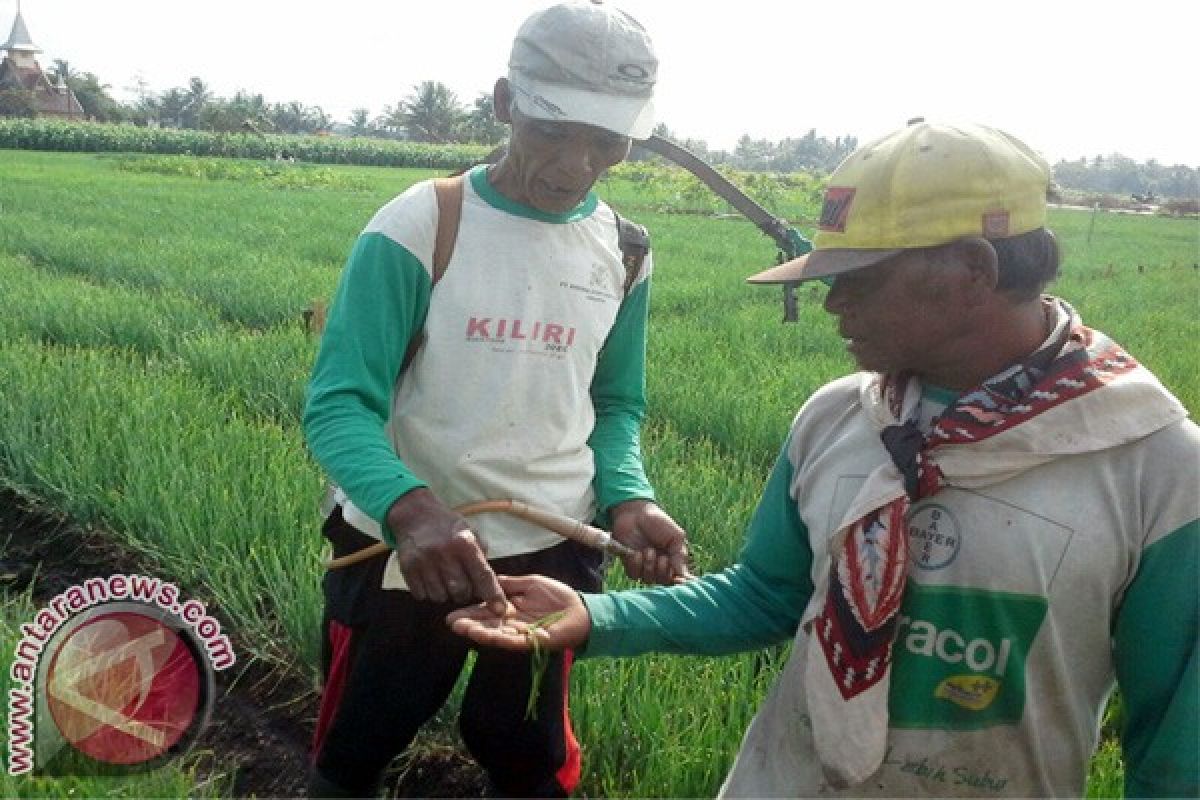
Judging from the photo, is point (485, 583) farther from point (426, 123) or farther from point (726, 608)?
point (426, 123)

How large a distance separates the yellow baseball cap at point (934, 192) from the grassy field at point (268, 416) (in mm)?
1157

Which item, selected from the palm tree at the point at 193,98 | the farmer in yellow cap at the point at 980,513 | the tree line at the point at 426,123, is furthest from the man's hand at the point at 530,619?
the palm tree at the point at 193,98

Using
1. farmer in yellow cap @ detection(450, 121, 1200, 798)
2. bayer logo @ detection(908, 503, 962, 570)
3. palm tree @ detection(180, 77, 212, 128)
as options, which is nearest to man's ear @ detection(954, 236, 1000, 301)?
farmer in yellow cap @ detection(450, 121, 1200, 798)

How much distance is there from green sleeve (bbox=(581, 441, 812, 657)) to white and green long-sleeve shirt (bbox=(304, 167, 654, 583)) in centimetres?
30

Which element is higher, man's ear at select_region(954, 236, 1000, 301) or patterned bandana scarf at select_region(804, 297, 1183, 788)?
man's ear at select_region(954, 236, 1000, 301)

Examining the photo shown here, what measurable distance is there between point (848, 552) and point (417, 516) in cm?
52

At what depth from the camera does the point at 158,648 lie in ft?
6.15

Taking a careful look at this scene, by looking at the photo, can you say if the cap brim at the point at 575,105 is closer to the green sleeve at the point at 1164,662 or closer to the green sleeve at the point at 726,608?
the green sleeve at the point at 726,608

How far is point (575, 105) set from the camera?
139cm

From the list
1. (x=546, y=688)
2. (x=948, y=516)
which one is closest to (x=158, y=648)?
(x=546, y=688)

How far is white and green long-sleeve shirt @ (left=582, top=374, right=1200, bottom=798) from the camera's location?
0.97 m

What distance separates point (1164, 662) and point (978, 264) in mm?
400

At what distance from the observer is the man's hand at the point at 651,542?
1585mm

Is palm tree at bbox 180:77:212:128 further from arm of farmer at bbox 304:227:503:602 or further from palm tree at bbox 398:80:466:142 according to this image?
arm of farmer at bbox 304:227:503:602
